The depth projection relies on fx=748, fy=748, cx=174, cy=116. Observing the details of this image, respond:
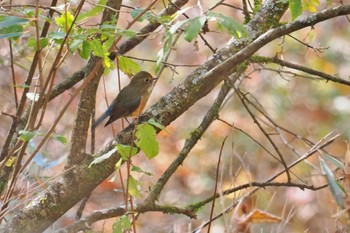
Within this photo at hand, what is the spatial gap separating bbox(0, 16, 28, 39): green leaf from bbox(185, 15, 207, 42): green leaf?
58cm

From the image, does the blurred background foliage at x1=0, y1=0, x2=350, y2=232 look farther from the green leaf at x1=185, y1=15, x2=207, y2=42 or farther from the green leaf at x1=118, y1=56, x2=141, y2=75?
the green leaf at x1=185, y1=15, x2=207, y2=42

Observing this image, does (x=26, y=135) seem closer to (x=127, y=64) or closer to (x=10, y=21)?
(x=10, y=21)

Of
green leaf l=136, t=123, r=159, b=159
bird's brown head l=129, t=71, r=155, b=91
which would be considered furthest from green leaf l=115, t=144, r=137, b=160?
bird's brown head l=129, t=71, r=155, b=91

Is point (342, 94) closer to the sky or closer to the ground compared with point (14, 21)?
closer to the sky

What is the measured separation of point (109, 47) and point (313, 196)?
5484 mm

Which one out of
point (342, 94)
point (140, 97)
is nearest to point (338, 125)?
point (342, 94)

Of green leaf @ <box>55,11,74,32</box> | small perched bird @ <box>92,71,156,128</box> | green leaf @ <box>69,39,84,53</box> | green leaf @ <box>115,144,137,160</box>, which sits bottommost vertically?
green leaf @ <box>115,144,137,160</box>

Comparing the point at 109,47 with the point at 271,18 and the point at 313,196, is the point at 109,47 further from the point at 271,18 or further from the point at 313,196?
the point at 313,196

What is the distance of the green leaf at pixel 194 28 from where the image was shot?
1.74 metres

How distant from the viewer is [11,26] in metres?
2.23

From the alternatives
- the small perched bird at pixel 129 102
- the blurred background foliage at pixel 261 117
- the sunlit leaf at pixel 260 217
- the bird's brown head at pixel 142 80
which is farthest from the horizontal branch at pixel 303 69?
the blurred background foliage at pixel 261 117

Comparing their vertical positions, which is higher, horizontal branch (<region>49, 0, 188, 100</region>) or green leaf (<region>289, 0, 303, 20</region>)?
horizontal branch (<region>49, 0, 188, 100</region>)

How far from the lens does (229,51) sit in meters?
2.65

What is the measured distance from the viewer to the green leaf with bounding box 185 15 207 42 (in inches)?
68.6
